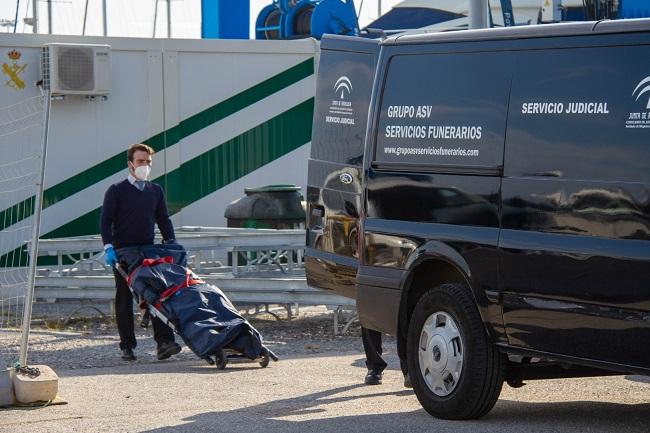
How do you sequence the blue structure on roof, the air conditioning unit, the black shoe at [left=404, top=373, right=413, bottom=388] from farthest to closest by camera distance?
the blue structure on roof < the air conditioning unit < the black shoe at [left=404, top=373, right=413, bottom=388]

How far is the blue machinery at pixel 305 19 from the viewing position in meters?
23.2

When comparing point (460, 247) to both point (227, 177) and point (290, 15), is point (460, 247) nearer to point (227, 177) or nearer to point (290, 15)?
point (227, 177)

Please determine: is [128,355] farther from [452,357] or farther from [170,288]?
[452,357]

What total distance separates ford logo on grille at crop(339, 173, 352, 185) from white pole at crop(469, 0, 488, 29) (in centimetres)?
504

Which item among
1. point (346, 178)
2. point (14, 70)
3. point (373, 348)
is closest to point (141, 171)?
point (346, 178)

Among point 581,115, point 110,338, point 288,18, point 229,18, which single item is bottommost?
point 110,338

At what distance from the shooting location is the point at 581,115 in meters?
7.72

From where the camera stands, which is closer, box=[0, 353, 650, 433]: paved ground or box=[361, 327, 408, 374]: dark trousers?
box=[0, 353, 650, 433]: paved ground

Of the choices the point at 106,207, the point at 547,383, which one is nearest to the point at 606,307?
the point at 547,383

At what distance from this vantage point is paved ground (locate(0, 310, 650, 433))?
27.9 feet

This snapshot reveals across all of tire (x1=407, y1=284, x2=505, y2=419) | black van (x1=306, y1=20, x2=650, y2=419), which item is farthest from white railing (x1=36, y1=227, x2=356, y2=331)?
tire (x1=407, y1=284, x2=505, y2=419)

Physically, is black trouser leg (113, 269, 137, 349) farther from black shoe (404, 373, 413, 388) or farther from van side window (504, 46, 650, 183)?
van side window (504, 46, 650, 183)

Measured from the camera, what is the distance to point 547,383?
34.1ft

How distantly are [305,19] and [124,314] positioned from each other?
13.6 meters
